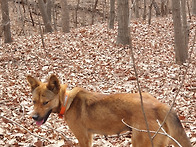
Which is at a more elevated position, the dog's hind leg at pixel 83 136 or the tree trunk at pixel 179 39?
the tree trunk at pixel 179 39

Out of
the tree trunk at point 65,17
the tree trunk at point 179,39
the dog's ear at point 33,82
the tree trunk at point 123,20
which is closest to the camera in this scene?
the dog's ear at point 33,82

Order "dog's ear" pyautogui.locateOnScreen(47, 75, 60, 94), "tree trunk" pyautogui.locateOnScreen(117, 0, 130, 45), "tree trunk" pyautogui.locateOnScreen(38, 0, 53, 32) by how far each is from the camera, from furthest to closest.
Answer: "tree trunk" pyautogui.locateOnScreen(38, 0, 53, 32) < "tree trunk" pyautogui.locateOnScreen(117, 0, 130, 45) < "dog's ear" pyautogui.locateOnScreen(47, 75, 60, 94)

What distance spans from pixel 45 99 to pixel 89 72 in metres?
6.68

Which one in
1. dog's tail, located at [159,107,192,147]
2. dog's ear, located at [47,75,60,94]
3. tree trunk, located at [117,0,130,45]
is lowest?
dog's tail, located at [159,107,192,147]

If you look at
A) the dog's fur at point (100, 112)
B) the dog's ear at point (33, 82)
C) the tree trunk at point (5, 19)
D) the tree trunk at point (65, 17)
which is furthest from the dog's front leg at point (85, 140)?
the tree trunk at point (65, 17)

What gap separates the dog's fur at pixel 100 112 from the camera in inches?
160

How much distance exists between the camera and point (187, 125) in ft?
20.1

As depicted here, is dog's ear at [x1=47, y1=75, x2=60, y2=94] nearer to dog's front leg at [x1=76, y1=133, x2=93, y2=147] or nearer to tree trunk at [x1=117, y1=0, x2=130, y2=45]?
dog's front leg at [x1=76, y1=133, x2=93, y2=147]

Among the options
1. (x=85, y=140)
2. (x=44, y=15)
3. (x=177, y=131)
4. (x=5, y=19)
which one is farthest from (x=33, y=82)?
(x=44, y=15)

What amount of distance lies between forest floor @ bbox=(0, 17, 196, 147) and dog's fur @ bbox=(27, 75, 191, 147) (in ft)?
1.60

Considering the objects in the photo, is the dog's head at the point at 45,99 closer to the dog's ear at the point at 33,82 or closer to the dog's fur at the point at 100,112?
the dog's fur at the point at 100,112

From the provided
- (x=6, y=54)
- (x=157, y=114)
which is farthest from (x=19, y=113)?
(x=6, y=54)

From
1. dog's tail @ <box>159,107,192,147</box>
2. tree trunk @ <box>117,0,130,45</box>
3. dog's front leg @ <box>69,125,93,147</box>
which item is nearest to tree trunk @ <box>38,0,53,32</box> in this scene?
tree trunk @ <box>117,0,130,45</box>

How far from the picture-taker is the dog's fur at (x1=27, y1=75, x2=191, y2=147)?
13.4 feet
